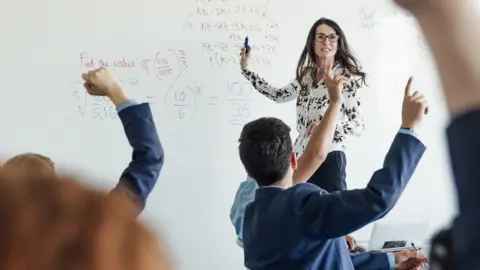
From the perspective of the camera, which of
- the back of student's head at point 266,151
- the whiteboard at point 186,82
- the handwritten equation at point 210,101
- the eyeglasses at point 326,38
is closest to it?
the back of student's head at point 266,151

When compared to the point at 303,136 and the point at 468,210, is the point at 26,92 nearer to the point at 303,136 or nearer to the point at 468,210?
the point at 303,136

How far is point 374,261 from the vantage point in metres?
1.92

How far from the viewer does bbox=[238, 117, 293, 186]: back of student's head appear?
5.14 ft

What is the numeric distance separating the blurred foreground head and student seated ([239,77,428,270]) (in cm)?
95

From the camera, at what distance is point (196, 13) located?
252 centimetres

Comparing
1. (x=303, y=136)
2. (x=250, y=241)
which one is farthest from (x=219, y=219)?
(x=250, y=241)

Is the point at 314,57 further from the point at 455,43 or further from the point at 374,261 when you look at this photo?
the point at 455,43

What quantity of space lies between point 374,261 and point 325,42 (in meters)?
1.02

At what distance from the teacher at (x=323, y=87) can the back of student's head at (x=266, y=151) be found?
2.18 ft

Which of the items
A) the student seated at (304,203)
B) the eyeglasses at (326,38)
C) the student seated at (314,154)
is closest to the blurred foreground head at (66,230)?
the student seated at (304,203)

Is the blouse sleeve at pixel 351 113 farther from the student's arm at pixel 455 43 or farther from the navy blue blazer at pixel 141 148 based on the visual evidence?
the student's arm at pixel 455 43

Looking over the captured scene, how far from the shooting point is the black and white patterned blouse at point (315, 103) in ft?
7.73

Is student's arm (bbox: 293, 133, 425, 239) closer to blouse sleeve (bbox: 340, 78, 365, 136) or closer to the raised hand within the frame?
the raised hand

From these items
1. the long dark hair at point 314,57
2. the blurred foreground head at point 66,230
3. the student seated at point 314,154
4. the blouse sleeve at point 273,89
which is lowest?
the student seated at point 314,154
